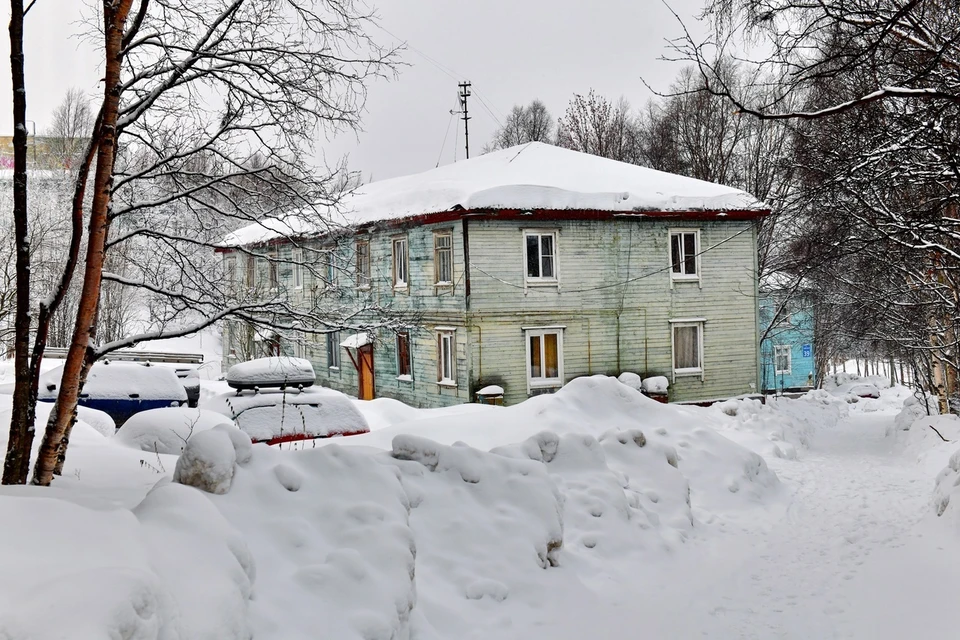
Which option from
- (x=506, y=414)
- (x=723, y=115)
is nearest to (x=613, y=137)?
(x=723, y=115)

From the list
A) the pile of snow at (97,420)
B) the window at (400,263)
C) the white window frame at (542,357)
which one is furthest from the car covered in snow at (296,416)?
the window at (400,263)

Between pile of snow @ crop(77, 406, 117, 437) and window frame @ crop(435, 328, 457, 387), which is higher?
window frame @ crop(435, 328, 457, 387)

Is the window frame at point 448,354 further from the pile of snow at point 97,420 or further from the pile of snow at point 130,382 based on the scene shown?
the pile of snow at point 97,420

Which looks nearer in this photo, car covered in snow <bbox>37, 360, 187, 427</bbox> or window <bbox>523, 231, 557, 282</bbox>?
car covered in snow <bbox>37, 360, 187, 427</bbox>

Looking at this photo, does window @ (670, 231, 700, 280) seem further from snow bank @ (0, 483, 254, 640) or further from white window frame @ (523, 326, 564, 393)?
snow bank @ (0, 483, 254, 640)

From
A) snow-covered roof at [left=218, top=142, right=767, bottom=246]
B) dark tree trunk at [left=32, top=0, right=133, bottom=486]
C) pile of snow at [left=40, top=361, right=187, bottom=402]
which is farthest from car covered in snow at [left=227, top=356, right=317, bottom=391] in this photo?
dark tree trunk at [left=32, top=0, right=133, bottom=486]

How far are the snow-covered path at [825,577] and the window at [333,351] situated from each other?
2008 centimetres

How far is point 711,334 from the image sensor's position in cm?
2517

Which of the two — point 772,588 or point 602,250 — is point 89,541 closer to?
point 772,588

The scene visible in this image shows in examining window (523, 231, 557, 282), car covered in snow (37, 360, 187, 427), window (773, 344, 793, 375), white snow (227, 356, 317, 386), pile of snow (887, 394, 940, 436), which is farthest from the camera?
window (773, 344, 793, 375)

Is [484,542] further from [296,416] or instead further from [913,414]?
[913,414]

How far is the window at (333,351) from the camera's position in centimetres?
2938

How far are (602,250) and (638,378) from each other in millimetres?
3752

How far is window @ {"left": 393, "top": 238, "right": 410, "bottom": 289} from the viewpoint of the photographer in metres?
25.1
